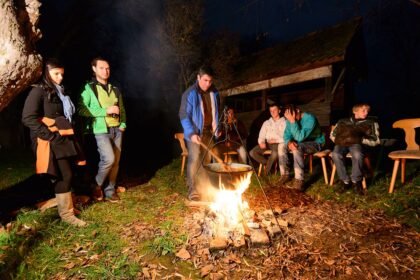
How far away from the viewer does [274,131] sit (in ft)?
20.9

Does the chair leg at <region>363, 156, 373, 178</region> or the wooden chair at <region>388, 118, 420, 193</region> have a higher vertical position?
the wooden chair at <region>388, 118, 420, 193</region>

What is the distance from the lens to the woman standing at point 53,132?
3240 mm

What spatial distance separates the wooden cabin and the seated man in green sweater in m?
4.01

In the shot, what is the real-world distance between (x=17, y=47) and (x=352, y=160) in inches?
221

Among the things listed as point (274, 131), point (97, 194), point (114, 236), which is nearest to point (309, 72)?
point (274, 131)

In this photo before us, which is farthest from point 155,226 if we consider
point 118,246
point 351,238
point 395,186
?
point 395,186

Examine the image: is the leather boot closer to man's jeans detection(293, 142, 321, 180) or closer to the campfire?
the campfire

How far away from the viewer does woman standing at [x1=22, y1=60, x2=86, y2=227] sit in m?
3.24

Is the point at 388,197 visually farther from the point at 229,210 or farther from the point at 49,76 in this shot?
the point at 49,76

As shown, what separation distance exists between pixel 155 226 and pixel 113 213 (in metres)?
0.93

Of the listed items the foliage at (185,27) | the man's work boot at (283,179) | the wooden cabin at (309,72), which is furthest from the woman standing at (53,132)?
the foliage at (185,27)

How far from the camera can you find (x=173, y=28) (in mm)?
13555

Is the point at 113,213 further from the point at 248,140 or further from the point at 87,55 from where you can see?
the point at 87,55

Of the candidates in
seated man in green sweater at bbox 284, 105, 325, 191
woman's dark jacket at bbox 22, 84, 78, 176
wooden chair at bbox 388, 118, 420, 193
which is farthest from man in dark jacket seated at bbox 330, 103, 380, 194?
woman's dark jacket at bbox 22, 84, 78, 176
